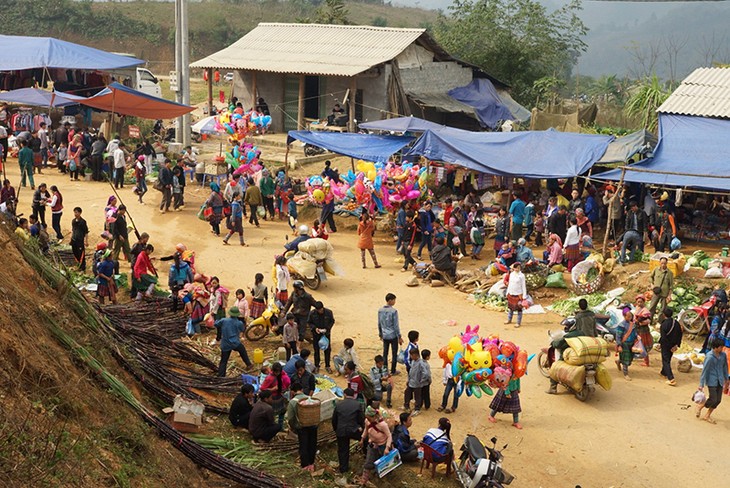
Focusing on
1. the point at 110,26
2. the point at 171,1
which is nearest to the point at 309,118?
the point at 110,26

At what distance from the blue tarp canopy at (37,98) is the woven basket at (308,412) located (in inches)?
704

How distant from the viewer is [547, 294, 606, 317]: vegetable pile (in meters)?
15.2

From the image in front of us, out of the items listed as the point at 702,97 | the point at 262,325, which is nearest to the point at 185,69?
the point at 262,325

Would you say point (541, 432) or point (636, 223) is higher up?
point (636, 223)

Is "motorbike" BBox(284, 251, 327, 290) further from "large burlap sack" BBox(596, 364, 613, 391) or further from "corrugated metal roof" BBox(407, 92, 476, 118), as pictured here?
"corrugated metal roof" BBox(407, 92, 476, 118)

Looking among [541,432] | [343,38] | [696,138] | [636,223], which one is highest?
[343,38]

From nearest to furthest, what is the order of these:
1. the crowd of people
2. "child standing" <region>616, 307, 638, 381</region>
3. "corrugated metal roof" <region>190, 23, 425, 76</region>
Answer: the crowd of people, "child standing" <region>616, 307, 638, 381</region>, "corrugated metal roof" <region>190, 23, 425, 76</region>

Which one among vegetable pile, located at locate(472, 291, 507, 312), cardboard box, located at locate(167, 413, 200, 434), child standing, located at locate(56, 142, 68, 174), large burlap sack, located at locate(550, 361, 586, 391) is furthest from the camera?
child standing, located at locate(56, 142, 68, 174)

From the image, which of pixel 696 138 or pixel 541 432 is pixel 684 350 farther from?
pixel 696 138

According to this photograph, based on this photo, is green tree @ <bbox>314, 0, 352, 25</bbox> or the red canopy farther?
green tree @ <bbox>314, 0, 352, 25</bbox>

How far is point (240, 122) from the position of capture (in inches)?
834

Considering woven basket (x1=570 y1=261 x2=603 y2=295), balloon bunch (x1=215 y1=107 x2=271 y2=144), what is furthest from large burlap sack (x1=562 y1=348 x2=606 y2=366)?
balloon bunch (x1=215 y1=107 x2=271 y2=144)

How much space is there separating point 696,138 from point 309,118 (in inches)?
592

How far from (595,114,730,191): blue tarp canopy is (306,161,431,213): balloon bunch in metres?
3.94
